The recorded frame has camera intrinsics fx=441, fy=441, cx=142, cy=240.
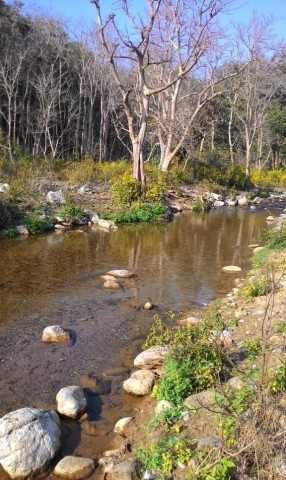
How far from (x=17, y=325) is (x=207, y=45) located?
16.5 meters

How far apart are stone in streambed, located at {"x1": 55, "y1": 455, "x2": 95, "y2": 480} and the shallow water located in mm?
208

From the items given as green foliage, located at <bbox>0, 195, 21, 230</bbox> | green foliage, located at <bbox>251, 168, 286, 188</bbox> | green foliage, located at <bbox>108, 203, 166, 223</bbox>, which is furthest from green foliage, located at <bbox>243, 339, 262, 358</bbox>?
green foliage, located at <bbox>251, 168, 286, 188</bbox>

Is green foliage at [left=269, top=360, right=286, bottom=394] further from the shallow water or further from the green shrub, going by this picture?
the shallow water

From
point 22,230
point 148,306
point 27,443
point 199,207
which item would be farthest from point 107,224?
point 27,443

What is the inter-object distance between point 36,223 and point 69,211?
1588 mm

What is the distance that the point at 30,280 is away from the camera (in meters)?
8.73

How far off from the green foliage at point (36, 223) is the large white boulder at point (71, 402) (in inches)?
349

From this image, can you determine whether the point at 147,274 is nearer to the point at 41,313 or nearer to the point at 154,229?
the point at 41,313

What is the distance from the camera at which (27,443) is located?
3609 mm

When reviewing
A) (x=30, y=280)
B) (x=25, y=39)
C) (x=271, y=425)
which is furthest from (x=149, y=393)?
(x=25, y=39)

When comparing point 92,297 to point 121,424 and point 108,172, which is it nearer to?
point 121,424

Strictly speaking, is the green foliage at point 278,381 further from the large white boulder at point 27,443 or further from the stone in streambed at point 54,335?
the stone in streambed at point 54,335

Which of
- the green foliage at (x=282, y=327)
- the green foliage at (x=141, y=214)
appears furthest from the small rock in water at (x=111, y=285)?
the green foliage at (x=141, y=214)

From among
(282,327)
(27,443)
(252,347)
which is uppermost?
(282,327)
